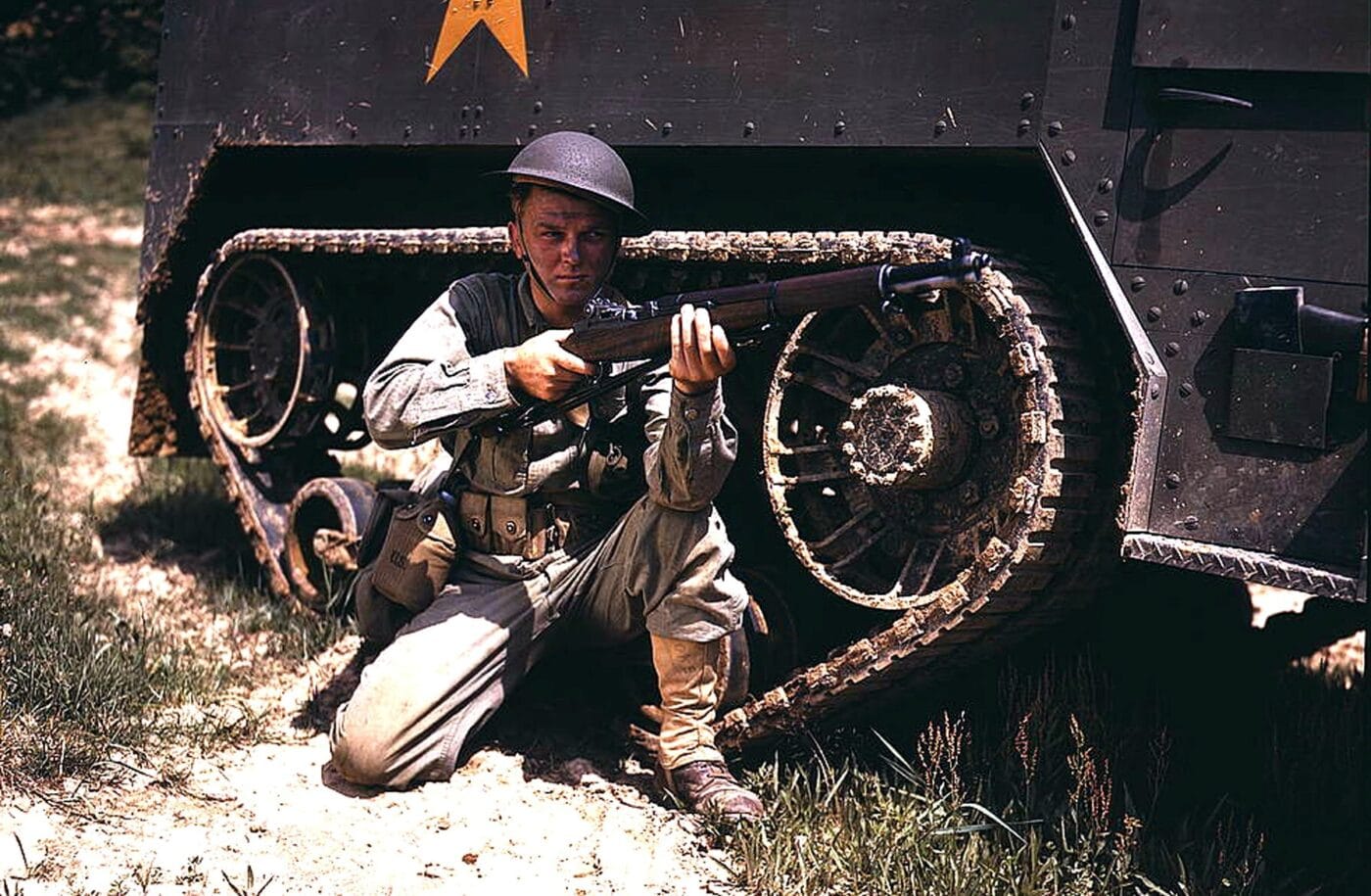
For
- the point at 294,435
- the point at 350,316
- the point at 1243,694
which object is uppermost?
the point at 350,316

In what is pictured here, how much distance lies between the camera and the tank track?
3.69 metres

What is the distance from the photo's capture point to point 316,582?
572 centimetres

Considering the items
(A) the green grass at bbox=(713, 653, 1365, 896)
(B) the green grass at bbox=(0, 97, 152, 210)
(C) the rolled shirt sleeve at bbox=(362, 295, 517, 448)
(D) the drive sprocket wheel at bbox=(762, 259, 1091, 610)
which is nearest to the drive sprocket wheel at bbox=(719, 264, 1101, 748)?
(D) the drive sprocket wheel at bbox=(762, 259, 1091, 610)

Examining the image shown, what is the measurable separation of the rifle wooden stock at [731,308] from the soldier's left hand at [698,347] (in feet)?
0.15

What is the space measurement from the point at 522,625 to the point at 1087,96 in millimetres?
1955

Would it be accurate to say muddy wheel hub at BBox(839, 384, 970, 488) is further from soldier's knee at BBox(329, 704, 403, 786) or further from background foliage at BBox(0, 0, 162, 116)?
background foliage at BBox(0, 0, 162, 116)

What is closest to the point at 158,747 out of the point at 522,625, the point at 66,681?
the point at 66,681

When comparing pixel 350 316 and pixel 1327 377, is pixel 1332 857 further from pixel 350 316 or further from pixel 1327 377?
pixel 350 316

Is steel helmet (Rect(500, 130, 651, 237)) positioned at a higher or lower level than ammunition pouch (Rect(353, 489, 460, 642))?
higher

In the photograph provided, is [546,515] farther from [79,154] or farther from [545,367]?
[79,154]

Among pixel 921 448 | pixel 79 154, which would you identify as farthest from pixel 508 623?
pixel 79 154

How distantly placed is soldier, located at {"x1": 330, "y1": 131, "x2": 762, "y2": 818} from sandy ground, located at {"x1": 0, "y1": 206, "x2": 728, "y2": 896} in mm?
141

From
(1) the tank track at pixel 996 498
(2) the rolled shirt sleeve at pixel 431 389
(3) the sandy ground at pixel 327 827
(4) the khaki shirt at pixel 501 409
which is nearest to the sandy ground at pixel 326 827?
(3) the sandy ground at pixel 327 827

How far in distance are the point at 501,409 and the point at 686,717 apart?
2.98 feet
